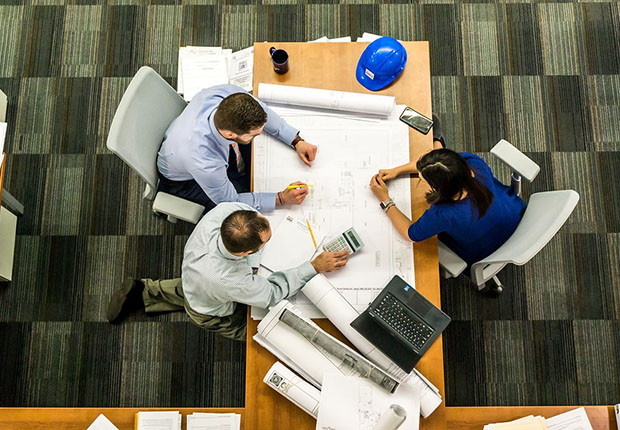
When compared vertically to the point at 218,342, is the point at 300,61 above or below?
above

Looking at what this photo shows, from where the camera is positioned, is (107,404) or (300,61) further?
(107,404)

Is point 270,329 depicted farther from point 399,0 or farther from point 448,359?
point 399,0

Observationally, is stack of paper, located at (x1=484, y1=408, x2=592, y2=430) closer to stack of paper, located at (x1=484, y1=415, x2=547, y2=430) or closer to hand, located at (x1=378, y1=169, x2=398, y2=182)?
stack of paper, located at (x1=484, y1=415, x2=547, y2=430)

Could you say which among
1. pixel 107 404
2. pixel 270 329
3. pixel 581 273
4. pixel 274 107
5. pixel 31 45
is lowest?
pixel 107 404

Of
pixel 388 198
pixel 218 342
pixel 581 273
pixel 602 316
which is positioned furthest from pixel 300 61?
pixel 602 316

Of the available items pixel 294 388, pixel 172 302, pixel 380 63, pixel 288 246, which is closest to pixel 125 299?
pixel 172 302

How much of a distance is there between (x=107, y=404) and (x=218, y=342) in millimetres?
609

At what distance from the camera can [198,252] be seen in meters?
1.66

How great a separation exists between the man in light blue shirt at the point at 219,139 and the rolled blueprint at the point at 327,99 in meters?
0.07

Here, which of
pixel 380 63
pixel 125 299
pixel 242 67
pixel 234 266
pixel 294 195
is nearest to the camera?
pixel 234 266

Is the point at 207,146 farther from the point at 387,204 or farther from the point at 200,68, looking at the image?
the point at 200,68

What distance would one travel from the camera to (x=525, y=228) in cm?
173

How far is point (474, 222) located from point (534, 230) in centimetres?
19

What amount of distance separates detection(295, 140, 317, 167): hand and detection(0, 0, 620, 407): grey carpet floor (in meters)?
1.08
